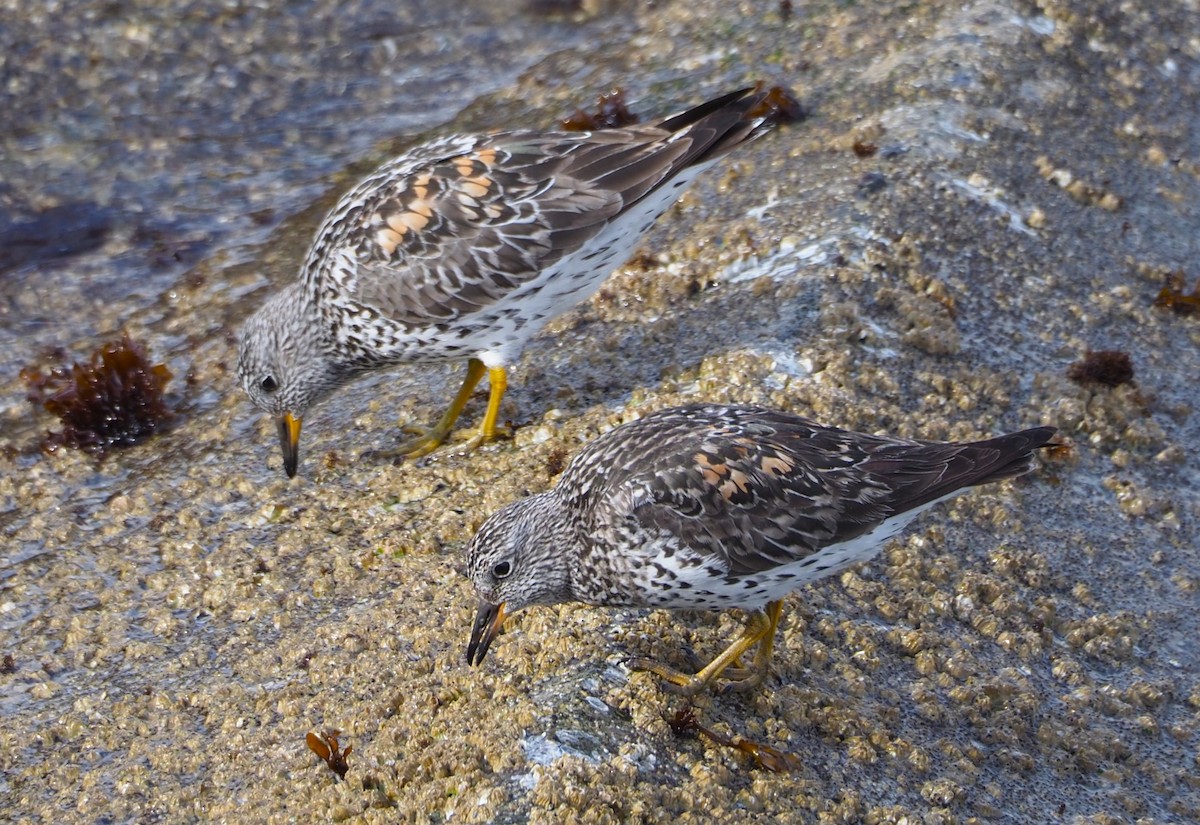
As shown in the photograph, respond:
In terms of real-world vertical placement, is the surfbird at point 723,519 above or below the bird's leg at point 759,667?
above

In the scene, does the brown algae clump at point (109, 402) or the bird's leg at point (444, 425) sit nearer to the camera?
the bird's leg at point (444, 425)

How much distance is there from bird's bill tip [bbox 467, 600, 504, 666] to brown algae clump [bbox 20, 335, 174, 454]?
365 cm

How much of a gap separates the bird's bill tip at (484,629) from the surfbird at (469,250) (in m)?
1.97

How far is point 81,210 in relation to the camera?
11031 millimetres

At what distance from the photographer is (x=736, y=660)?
5.44 m

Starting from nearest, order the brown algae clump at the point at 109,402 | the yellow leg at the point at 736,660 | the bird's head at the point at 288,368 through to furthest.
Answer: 1. the yellow leg at the point at 736,660
2. the bird's head at the point at 288,368
3. the brown algae clump at the point at 109,402

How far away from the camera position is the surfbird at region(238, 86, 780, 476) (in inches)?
279

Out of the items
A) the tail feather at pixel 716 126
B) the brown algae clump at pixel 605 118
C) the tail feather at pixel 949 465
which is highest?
the tail feather at pixel 716 126

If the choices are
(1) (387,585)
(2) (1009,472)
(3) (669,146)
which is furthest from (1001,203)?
(1) (387,585)

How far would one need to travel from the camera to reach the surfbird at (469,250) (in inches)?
279

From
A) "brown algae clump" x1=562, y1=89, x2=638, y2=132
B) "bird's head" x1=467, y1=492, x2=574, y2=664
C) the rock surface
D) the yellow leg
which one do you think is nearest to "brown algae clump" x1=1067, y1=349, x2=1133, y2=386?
the rock surface

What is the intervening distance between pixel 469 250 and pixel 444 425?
1096 millimetres

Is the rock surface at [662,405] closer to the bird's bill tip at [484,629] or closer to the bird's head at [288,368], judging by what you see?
the bird's bill tip at [484,629]

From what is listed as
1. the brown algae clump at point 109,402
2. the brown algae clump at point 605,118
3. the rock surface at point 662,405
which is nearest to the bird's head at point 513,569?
the rock surface at point 662,405
